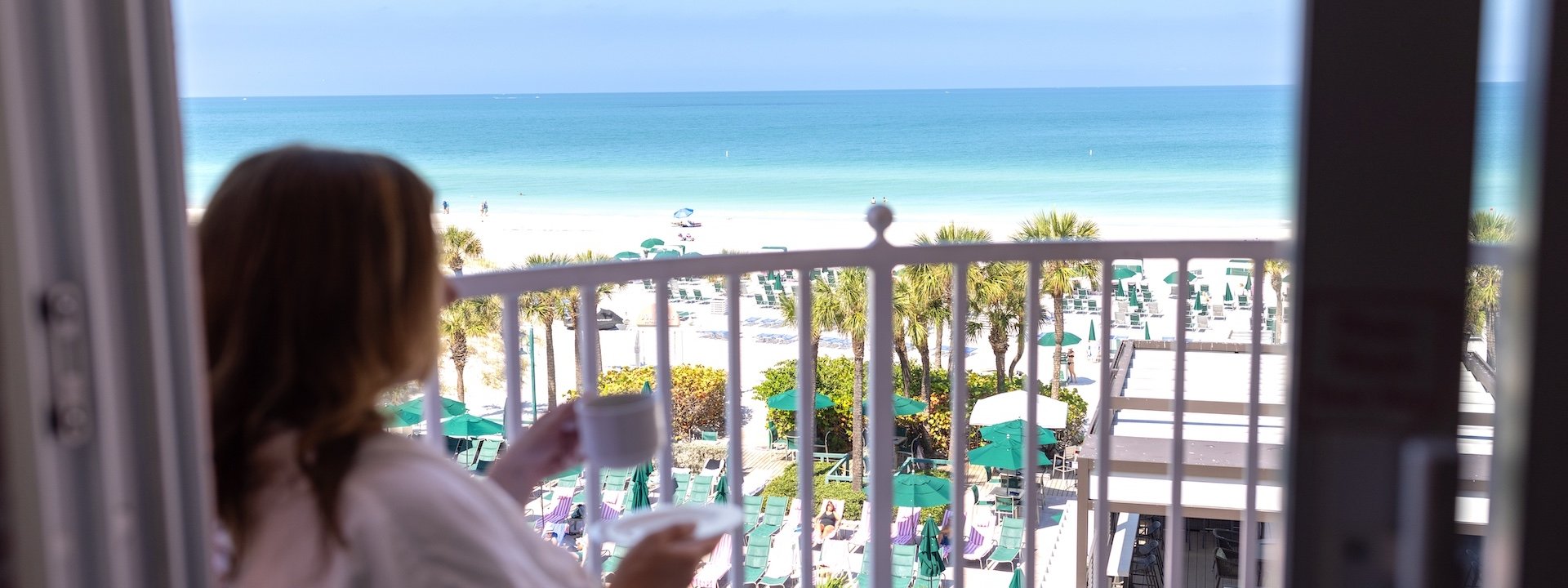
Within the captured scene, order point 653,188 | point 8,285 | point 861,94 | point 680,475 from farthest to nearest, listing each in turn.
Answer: point 861,94, point 653,188, point 680,475, point 8,285

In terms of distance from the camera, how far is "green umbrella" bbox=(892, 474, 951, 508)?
8.09m

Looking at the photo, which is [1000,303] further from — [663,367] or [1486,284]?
[1486,284]

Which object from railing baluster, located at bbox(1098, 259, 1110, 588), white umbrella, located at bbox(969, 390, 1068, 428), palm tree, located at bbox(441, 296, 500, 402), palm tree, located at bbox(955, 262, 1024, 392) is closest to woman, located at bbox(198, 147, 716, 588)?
railing baluster, located at bbox(1098, 259, 1110, 588)

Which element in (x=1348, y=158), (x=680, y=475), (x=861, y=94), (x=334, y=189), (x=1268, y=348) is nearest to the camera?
(x=1348, y=158)

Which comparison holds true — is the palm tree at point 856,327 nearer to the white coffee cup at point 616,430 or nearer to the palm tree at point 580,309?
the palm tree at point 580,309

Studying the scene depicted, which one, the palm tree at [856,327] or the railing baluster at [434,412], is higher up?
the railing baluster at [434,412]

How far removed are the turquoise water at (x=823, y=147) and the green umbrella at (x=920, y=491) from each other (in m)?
16.6

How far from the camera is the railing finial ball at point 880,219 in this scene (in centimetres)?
231

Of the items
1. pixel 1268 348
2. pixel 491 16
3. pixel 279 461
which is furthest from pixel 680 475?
pixel 491 16

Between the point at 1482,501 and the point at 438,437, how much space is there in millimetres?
1626

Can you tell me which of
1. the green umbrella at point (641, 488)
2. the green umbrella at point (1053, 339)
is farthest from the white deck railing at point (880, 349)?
the green umbrella at point (1053, 339)

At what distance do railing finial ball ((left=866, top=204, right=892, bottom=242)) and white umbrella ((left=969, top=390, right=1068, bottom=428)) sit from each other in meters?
7.25

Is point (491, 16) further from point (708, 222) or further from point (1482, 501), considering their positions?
point (1482, 501)

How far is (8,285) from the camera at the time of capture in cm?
52
